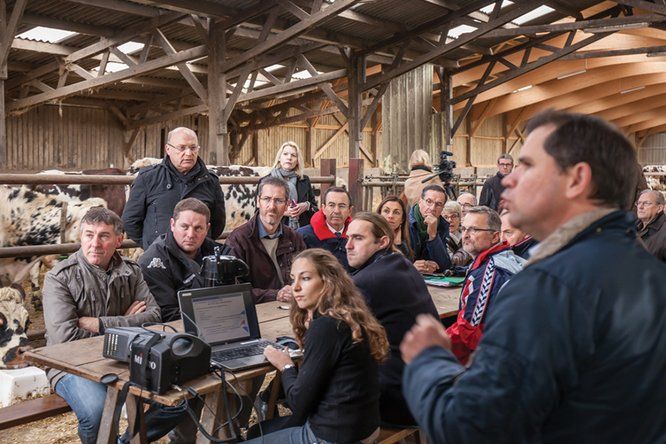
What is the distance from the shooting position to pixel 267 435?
2730 millimetres

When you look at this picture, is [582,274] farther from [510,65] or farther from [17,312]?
[510,65]

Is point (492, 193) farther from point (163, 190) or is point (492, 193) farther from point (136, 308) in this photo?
point (136, 308)

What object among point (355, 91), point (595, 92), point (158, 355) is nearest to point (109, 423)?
point (158, 355)

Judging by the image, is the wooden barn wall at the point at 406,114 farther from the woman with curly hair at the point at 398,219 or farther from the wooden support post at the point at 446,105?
the woman with curly hair at the point at 398,219

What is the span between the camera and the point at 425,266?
509 centimetres

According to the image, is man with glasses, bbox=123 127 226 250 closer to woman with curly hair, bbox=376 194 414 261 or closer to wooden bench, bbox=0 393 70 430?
woman with curly hair, bbox=376 194 414 261

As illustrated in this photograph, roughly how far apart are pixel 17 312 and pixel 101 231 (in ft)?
6.65

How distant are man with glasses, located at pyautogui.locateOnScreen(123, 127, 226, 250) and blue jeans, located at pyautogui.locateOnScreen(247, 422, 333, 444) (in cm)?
208

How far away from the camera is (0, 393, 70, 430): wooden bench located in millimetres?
2953

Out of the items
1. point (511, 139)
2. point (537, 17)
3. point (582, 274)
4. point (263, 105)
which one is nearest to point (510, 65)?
point (537, 17)

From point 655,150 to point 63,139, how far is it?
24.4 meters

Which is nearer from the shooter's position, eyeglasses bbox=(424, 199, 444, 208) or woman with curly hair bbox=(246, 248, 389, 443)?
woman with curly hair bbox=(246, 248, 389, 443)

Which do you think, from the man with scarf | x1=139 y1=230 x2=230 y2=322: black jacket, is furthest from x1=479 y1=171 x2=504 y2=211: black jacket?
the man with scarf

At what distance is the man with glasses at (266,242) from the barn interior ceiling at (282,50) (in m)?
5.08
